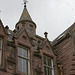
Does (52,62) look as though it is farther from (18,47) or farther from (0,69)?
(0,69)

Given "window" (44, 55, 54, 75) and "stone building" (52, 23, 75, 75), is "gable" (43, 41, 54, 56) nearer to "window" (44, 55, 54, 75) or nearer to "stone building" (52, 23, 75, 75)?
"window" (44, 55, 54, 75)

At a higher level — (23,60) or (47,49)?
(47,49)

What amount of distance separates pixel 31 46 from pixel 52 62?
254cm

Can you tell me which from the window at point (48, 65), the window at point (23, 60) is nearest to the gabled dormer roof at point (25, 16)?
the window at point (48, 65)

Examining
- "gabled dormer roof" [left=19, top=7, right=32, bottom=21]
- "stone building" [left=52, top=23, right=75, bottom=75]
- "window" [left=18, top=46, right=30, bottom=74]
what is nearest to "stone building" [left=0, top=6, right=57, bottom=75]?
"window" [left=18, top=46, right=30, bottom=74]

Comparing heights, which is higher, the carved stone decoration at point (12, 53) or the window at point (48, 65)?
the carved stone decoration at point (12, 53)

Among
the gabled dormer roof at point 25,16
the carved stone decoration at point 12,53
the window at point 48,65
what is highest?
the gabled dormer roof at point 25,16

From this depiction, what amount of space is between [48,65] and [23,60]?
270cm

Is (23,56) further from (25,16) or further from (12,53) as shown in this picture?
(25,16)

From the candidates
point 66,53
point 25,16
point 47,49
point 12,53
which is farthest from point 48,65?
point 25,16

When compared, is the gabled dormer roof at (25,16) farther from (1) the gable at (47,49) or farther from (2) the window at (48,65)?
(2) the window at (48,65)

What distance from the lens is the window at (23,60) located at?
18.4 m

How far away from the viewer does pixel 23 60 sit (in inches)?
743

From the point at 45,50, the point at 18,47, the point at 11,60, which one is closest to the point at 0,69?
the point at 11,60
